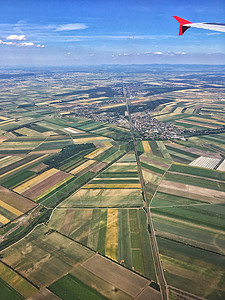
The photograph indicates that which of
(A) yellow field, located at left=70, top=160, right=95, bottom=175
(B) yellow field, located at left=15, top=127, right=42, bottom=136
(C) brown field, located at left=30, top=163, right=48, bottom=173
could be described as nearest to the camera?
(A) yellow field, located at left=70, top=160, right=95, bottom=175

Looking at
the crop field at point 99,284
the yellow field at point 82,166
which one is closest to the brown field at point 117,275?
the crop field at point 99,284

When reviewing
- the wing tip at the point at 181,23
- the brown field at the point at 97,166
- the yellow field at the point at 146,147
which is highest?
the wing tip at the point at 181,23

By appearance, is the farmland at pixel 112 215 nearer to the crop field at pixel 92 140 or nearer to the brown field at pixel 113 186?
the brown field at pixel 113 186

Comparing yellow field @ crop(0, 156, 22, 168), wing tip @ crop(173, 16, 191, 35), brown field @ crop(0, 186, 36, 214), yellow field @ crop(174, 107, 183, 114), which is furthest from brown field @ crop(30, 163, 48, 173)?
yellow field @ crop(174, 107, 183, 114)

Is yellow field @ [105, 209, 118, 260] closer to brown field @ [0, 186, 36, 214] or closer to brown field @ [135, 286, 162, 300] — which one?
brown field @ [135, 286, 162, 300]

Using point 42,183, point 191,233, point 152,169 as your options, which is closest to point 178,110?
point 152,169

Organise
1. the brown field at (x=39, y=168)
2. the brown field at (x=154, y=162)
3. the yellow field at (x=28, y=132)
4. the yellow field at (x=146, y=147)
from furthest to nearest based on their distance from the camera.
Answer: the yellow field at (x=28, y=132), the yellow field at (x=146, y=147), the brown field at (x=154, y=162), the brown field at (x=39, y=168)

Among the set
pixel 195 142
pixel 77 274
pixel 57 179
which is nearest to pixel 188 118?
pixel 195 142

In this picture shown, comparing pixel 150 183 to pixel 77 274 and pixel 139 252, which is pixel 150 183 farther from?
pixel 77 274
